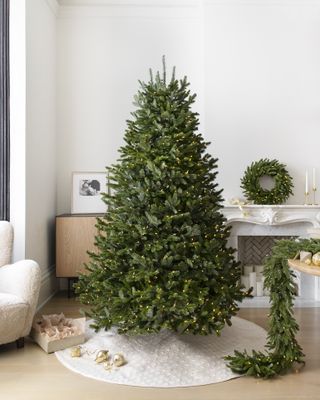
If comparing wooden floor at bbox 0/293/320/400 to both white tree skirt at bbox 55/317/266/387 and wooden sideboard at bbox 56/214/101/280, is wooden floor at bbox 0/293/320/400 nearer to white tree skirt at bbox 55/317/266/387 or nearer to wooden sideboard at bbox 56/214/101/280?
white tree skirt at bbox 55/317/266/387

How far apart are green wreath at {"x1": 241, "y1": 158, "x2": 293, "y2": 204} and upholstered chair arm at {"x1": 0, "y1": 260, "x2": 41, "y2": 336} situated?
2.38m

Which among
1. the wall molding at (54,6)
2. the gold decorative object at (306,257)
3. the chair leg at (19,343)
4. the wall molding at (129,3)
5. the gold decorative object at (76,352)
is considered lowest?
the chair leg at (19,343)

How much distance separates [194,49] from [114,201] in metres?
2.82

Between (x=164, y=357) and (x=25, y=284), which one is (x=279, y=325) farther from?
(x=25, y=284)

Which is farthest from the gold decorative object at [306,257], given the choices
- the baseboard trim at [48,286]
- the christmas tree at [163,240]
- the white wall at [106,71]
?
the white wall at [106,71]

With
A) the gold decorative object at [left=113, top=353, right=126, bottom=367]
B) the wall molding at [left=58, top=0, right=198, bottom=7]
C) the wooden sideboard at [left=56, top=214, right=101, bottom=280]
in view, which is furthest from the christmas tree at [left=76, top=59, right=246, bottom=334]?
the wall molding at [left=58, top=0, right=198, bottom=7]

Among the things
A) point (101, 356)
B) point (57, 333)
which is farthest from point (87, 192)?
point (101, 356)

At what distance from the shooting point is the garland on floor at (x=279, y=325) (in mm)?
2492

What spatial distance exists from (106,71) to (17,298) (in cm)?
295

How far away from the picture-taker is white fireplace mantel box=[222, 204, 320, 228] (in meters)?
4.36

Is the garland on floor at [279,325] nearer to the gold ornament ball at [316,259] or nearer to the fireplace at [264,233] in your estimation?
the gold ornament ball at [316,259]

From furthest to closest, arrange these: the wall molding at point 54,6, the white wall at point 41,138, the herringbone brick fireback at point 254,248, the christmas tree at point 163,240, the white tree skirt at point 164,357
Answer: the herringbone brick fireback at point 254,248
the wall molding at point 54,6
the white wall at point 41,138
the christmas tree at point 163,240
the white tree skirt at point 164,357

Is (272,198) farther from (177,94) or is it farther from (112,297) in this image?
(112,297)

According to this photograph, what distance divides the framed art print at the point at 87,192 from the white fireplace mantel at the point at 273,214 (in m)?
1.40
